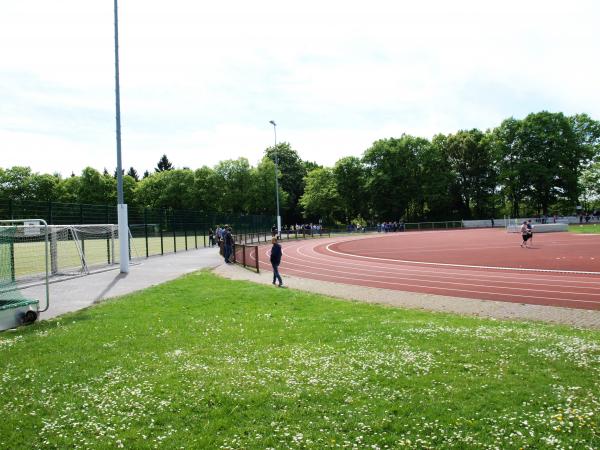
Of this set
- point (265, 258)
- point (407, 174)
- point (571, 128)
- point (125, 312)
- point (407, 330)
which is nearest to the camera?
point (407, 330)

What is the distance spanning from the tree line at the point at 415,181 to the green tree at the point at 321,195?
0.18 m

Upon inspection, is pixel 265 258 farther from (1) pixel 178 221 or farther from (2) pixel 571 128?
(2) pixel 571 128

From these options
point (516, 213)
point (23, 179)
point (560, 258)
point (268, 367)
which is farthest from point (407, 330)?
point (23, 179)

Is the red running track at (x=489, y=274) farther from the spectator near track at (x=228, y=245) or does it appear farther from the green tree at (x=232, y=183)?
the green tree at (x=232, y=183)

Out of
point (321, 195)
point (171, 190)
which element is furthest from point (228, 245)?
point (171, 190)

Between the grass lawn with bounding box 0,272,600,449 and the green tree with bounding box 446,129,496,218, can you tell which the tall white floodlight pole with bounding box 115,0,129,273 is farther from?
the green tree with bounding box 446,129,496,218

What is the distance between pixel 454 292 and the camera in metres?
13.9

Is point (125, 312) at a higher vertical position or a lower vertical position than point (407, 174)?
lower

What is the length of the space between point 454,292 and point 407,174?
64914 mm

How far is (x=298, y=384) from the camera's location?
219 inches

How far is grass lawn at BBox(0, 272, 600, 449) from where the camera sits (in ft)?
14.2

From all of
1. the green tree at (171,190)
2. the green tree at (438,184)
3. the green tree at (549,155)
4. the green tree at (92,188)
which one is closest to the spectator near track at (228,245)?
the green tree at (171,190)

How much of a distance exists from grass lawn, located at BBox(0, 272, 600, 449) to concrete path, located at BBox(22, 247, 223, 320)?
2.96 meters

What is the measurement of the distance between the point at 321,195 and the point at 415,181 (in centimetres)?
1586
